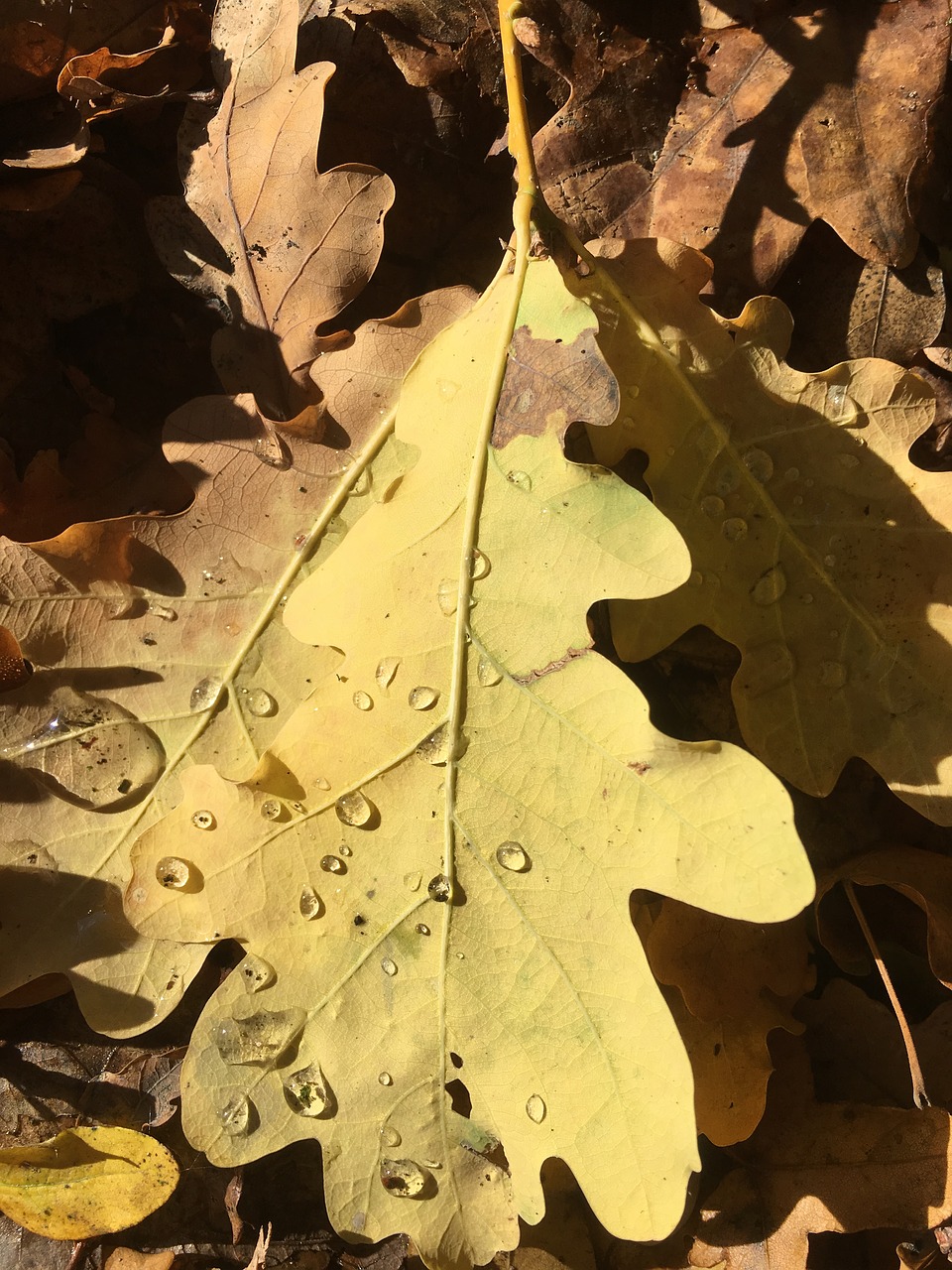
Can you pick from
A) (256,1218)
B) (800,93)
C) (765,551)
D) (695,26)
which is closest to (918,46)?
(800,93)

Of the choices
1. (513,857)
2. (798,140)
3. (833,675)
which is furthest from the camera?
(798,140)

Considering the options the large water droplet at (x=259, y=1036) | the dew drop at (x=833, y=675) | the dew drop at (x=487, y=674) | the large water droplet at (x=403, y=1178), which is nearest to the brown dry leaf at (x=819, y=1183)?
the large water droplet at (x=403, y=1178)

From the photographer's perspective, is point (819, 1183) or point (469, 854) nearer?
point (469, 854)

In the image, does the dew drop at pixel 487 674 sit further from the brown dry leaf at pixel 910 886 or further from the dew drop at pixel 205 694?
the brown dry leaf at pixel 910 886

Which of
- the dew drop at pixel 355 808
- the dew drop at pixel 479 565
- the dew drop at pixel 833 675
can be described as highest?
the dew drop at pixel 479 565

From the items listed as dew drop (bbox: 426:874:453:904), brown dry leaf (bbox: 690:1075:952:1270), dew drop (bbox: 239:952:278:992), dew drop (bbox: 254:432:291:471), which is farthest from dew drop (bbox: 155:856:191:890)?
brown dry leaf (bbox: 690:1075:952:1270)

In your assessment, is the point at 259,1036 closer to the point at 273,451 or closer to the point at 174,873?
the point at 174,873

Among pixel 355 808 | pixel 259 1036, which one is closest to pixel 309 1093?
pixel 259 1036
